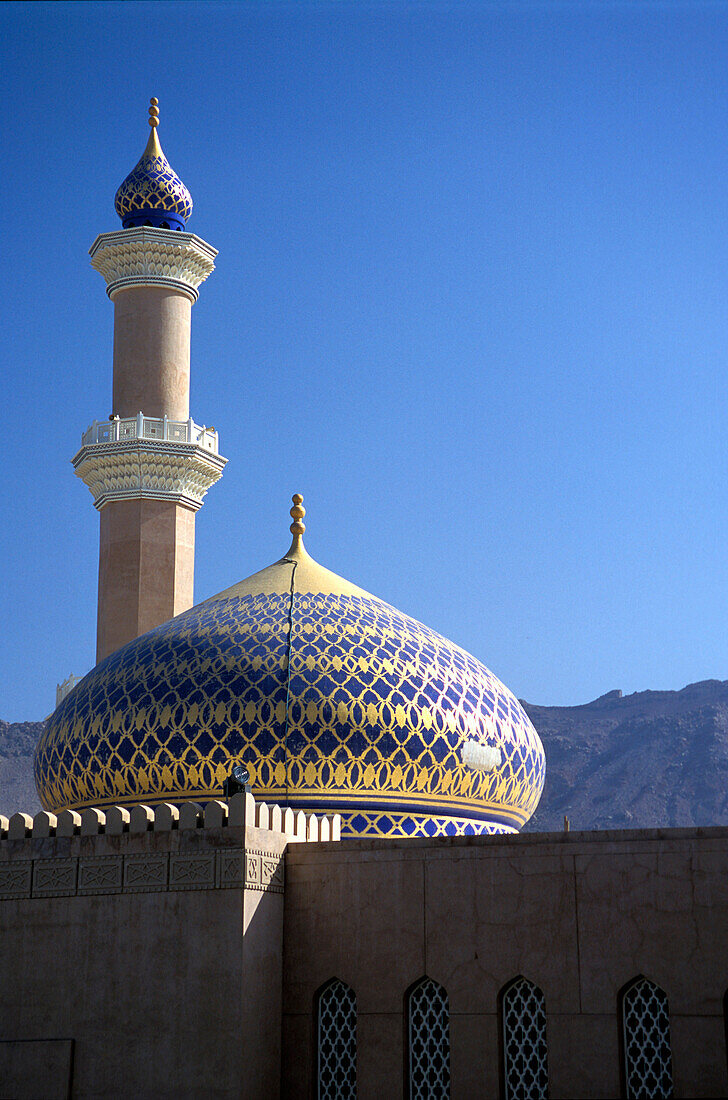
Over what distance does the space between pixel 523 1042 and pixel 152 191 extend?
42.3ft

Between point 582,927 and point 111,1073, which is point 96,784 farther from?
point 582,927

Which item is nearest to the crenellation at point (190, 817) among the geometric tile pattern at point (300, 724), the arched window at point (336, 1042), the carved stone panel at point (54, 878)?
the carved stone panel at point (54, 878)

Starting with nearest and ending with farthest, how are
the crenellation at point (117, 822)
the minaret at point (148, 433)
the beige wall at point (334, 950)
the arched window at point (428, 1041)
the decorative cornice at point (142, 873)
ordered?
the beige wall at point (334, 950)
the arched window at point (428, 1041)
the decorative cornice at point (142, 873)
the crenellation at point (117, 822)
the minaret at point (148, 433)

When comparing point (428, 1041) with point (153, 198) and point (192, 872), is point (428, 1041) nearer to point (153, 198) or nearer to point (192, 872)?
point (192, 872)

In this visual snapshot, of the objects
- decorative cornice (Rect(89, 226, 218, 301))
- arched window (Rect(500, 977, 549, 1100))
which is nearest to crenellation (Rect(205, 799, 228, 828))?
arched window (Rect(500, 977, 549, 1100))

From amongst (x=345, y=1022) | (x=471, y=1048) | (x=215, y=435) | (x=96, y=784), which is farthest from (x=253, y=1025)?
(x=215, y=435)

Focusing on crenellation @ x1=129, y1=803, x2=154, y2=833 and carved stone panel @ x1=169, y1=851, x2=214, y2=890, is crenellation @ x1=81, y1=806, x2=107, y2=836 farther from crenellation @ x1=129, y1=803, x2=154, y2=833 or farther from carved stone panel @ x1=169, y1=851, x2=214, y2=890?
carved stone panel @ x1=169, y1=851, x2=214, y2=890

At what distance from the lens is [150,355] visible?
19266mm

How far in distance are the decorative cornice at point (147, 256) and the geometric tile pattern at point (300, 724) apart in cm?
681

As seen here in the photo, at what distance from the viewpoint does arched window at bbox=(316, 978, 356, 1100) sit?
1036 cm

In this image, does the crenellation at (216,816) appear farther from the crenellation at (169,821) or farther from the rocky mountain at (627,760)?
the rocky mountain at (627,760)

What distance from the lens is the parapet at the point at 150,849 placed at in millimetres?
10359

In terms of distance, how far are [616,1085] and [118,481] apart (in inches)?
437

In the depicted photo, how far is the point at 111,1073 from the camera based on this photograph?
33.8ft
